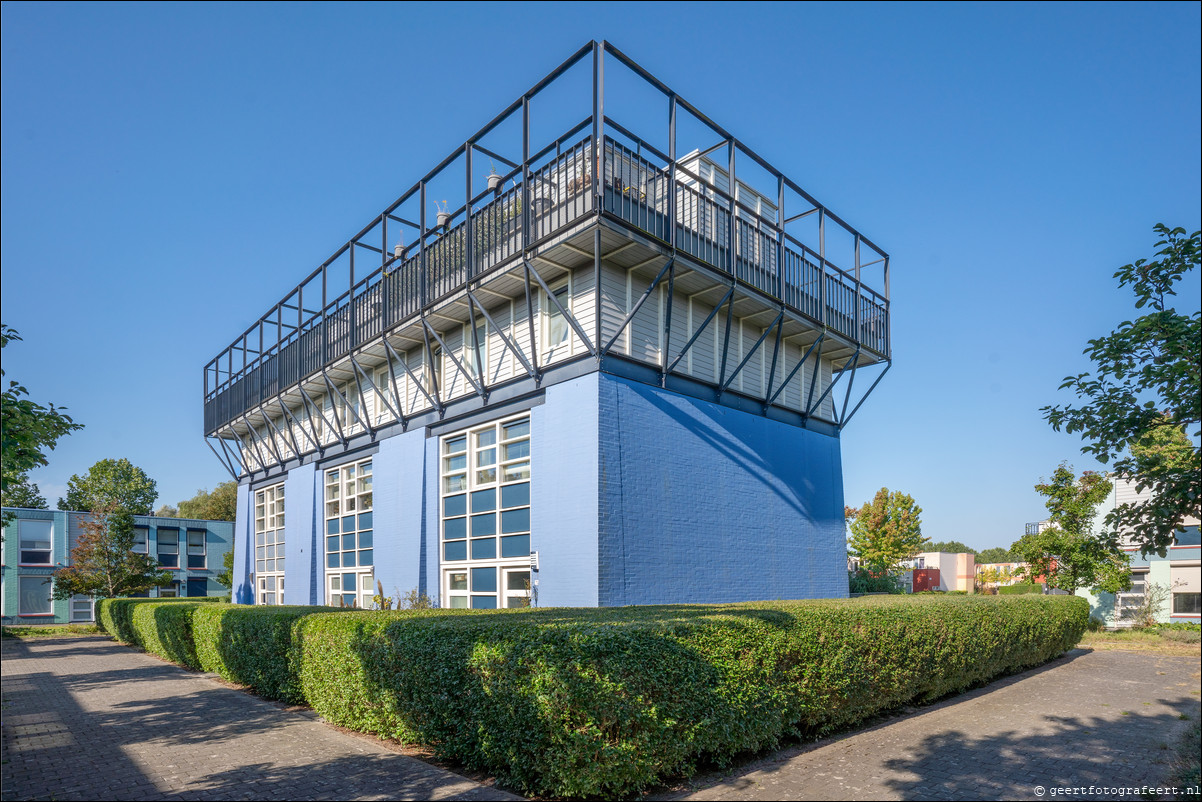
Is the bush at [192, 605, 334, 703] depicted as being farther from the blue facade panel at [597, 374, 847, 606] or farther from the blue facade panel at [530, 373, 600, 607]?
the blue facade panel at [597, 374, 847, 606]

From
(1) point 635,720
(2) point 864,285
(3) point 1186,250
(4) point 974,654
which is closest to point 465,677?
(1) point 635,720

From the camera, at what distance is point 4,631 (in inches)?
1332

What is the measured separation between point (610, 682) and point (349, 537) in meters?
17.3

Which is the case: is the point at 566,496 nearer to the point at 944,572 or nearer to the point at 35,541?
the point at 35,541

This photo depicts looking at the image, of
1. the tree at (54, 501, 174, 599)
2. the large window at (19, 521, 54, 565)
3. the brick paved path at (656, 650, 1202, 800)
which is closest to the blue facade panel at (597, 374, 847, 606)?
the brick paved path at (656, 650, 1202, 800)

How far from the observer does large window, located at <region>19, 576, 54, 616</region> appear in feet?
149

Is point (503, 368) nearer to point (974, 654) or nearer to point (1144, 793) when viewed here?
point (974, 654)

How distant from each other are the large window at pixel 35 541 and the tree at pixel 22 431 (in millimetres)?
43738

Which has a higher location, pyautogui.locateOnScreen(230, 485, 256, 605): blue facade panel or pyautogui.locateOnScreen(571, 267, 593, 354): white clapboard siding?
pyautogui.locateOnScreen(571, 267, 593, 354): white clapboard siding

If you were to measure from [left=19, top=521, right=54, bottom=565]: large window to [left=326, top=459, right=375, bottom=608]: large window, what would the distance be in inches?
1344

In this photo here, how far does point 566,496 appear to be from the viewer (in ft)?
46.7

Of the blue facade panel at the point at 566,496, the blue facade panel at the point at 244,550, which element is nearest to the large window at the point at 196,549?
the blue facade panel at the point at 244,550

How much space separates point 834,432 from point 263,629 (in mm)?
14349

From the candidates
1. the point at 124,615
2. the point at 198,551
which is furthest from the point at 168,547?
the point at 124,615
